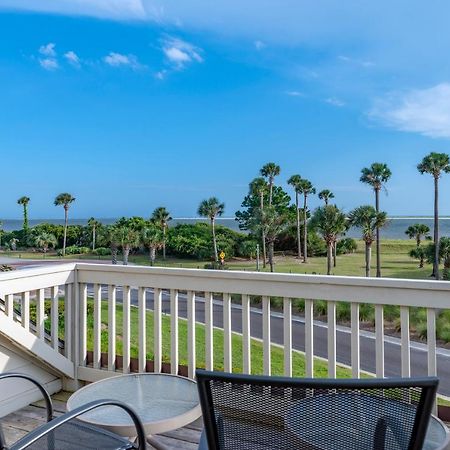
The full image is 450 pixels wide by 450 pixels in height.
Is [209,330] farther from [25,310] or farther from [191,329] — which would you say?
[25,310]

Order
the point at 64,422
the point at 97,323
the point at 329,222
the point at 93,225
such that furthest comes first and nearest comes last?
the point at 329,222 → the point at 93,225 → the point at 97,323 → the point at 64,422

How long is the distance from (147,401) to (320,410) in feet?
3.34

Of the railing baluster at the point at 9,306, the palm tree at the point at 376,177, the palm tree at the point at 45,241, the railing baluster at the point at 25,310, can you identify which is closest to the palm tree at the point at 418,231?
the palm tree at the point at 376,177

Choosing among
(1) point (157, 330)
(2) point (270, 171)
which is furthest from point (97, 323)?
(2) point (270, 171)

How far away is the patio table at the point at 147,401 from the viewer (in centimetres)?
156

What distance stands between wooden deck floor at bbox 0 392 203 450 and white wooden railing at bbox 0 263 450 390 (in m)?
0.32

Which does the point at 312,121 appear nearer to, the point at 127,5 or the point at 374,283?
the point at 127,5

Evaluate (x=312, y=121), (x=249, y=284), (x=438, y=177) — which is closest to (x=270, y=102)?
(x=312, y=121)

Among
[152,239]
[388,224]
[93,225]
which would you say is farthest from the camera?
[388,224]

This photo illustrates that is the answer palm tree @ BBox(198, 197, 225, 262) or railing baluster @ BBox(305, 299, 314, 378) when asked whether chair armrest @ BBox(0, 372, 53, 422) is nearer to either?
railing baluster @ BBox(305, 299, 314, 378)

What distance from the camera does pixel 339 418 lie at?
36.6 inches

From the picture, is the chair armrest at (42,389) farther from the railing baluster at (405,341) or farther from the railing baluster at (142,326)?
the railing baluster at (405,341)

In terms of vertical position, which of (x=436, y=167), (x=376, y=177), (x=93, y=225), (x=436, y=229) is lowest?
(x=436, y=229)

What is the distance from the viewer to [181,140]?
42.9 metres
